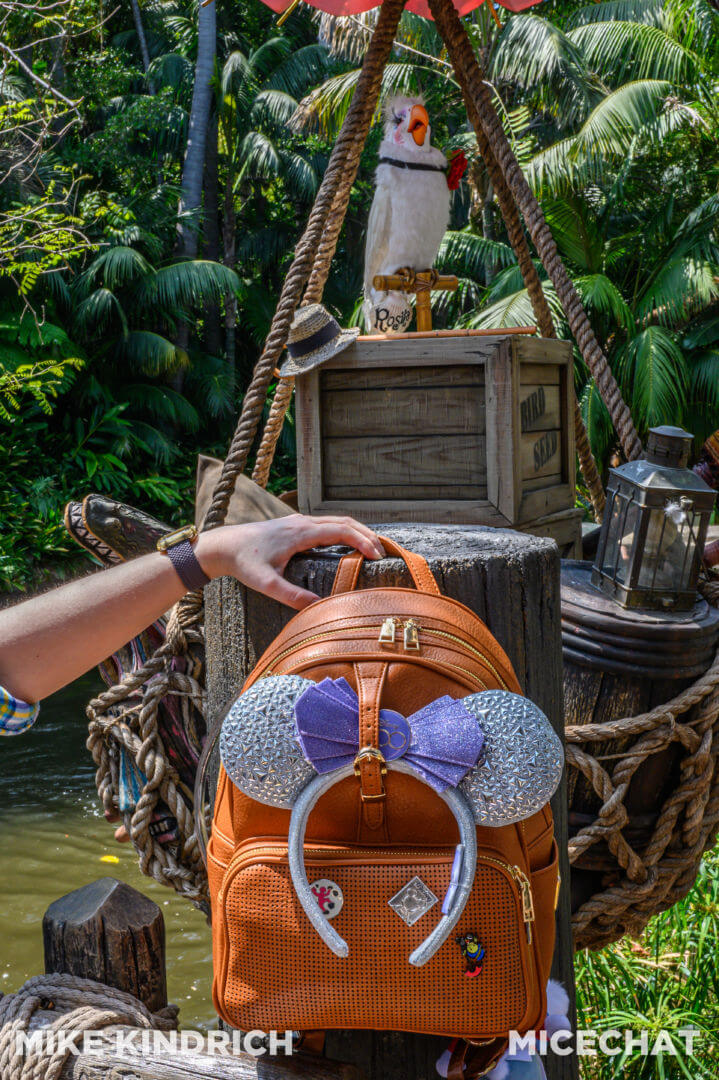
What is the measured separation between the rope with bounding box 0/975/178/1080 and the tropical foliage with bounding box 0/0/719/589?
18.6ft

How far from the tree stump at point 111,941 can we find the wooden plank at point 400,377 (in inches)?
45.7

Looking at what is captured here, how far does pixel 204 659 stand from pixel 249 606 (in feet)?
0.99

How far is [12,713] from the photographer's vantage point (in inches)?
42.6

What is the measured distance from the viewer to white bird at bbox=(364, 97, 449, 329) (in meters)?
2.37

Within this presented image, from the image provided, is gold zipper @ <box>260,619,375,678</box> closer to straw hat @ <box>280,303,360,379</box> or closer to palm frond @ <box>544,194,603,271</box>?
straw hat @ <box>280,303,360,379</box>

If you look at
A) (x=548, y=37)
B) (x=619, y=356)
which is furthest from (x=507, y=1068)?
(x=548, y=37)

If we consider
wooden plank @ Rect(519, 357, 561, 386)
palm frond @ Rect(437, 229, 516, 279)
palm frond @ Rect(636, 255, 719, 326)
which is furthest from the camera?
palm frond @ Rect(437, 229, 516, 279)

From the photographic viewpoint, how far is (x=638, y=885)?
149 centimetres

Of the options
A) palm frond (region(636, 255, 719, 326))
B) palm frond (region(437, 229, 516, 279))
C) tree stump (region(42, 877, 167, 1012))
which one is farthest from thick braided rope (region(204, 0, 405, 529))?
palm frond (region(437, 229, 516, 279))

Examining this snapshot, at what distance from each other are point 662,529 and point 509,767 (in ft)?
3.10

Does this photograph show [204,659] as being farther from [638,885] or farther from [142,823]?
[638,885]

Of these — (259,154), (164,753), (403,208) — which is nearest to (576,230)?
(259,154)

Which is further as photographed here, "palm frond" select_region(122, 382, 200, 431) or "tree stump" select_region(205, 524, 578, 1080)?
"palm frond" select_region(122, 382, 200, 431)

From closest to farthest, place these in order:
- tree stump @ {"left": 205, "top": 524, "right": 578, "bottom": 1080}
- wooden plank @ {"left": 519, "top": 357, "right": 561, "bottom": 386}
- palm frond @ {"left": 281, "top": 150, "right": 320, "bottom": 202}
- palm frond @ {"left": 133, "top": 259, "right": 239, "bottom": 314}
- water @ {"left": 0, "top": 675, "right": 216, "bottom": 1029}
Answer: tree stump @ {"left": 205, "top": 524, "right": 578, "bottom": 1080}
wooden plank @ {"left": 519, "top": 357, "right": 561, "bottom": 386}
water @ {"left": 0, "top": 675, "right": 216, "bottom": 1029}
palm frond @ {"left": 133, "top": 259, "right": 239, "bottom": 314}
palm frond @ {"left": 281, "top": 150, "right": 320, "bottom": 202}
